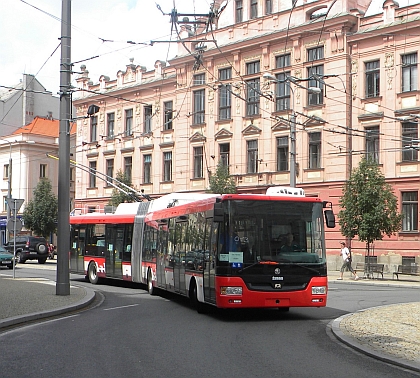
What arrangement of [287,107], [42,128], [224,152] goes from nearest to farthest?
[287,107] < [224,152] < [42,128]

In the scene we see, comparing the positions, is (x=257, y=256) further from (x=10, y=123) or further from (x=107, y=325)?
(x=10, y=123)

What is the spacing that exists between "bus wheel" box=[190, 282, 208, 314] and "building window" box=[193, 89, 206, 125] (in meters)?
30.5

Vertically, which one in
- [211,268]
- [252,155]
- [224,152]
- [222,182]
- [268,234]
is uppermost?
[224,152]

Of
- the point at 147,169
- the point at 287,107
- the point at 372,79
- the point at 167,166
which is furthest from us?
the point at 147,169

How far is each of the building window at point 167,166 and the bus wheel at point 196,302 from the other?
3270 centimetres

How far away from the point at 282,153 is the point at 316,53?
5.92 meters

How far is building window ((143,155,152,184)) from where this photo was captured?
52.2m

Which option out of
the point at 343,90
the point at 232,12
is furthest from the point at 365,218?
the point at 232,12

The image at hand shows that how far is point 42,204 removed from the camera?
197 ft

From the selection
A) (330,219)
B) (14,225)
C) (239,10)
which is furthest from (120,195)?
(330,219)

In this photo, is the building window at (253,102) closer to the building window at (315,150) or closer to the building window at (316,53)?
the building window at (316,53)

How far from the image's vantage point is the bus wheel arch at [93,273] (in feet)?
92.4

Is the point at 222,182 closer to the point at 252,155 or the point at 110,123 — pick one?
the point at 252,155

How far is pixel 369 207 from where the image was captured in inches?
1366
